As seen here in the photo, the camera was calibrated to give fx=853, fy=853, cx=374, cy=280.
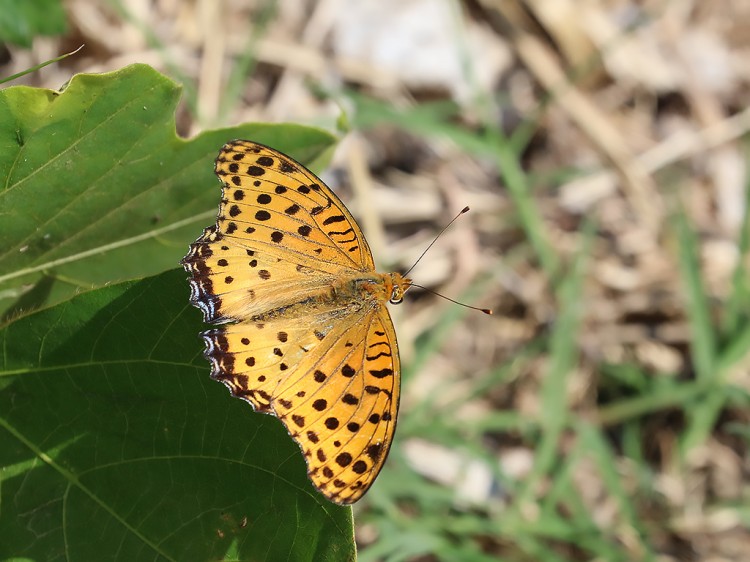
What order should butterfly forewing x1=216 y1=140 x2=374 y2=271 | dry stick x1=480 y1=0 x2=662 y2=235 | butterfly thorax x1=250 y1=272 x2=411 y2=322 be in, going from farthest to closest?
dry stick x1=480 y1=0 x2=662 y2=235 → butterfly thorax x1=250 y1=272 x2=411 y2=322 → butterfly forewing x1=216 y1=140 x2=374 y2=271

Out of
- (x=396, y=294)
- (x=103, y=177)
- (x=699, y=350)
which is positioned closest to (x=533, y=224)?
(x=699, y=350)

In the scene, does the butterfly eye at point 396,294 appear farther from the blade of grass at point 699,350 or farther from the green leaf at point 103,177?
the blade of grass at point 699,350

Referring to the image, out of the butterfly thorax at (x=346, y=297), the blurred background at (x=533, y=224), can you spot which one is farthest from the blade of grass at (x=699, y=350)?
the butterfly thorax at (x=346, y=297)

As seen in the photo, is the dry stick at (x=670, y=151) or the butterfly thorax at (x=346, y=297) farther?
the dry stick at (x=670, y=151)

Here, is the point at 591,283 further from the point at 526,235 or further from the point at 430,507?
the point at 430,507

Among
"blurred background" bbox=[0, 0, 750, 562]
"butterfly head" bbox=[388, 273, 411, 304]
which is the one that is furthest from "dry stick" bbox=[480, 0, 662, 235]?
"butterfly head" bbox=[388, 273, 411, 304]

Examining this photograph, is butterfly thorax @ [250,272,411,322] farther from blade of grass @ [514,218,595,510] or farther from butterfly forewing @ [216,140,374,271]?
blade of grass @ [514,218,595,510]

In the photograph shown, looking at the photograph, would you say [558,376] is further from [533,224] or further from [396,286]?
[396,286]
